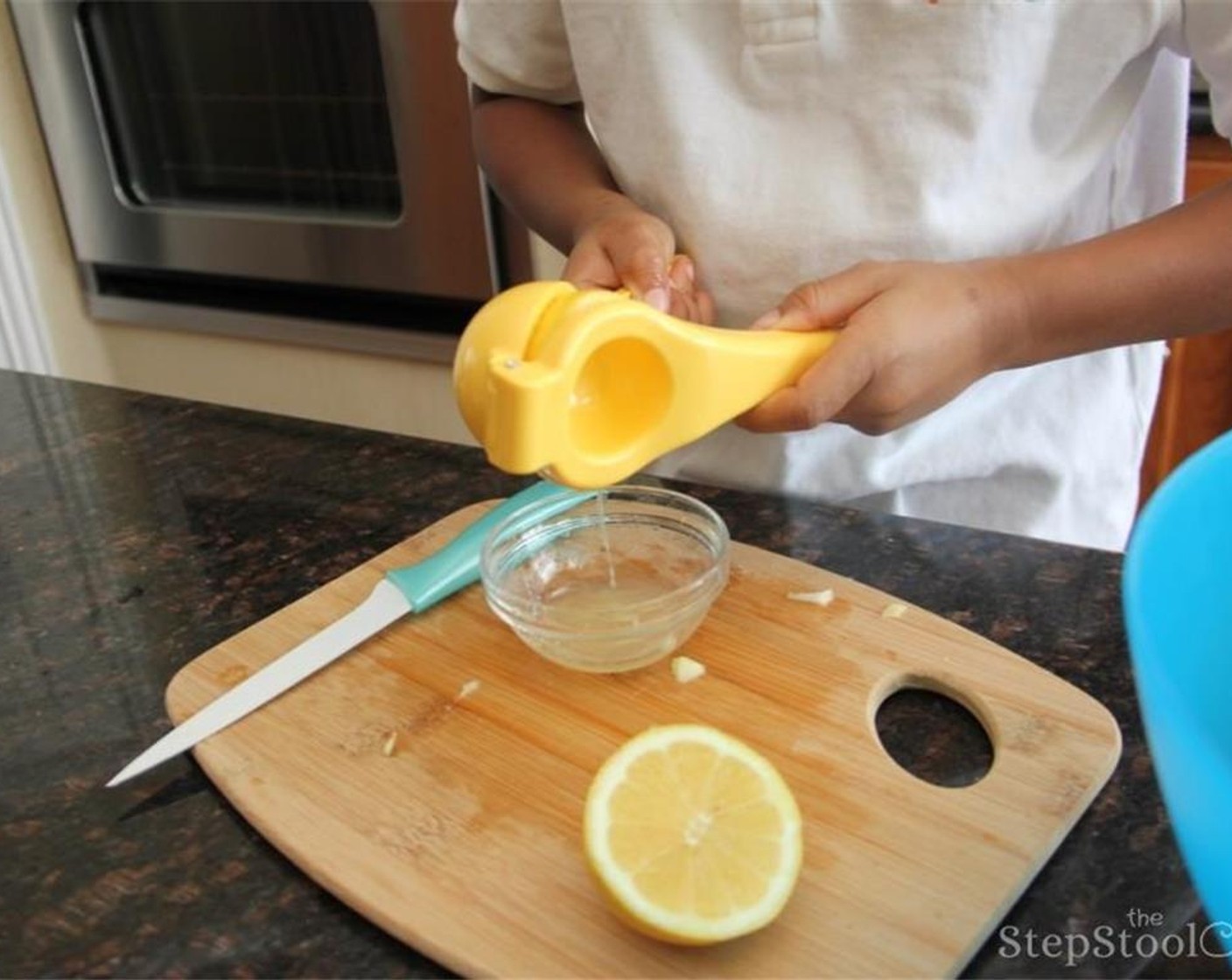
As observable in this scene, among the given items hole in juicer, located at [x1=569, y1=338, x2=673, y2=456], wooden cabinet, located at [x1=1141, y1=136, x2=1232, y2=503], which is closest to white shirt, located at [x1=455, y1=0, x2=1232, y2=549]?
hole in juicer, located at [x1=569, y1=338, x2=673, y2=456]

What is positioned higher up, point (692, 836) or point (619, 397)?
point (619, 397)

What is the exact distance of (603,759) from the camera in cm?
53

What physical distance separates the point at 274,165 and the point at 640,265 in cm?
99

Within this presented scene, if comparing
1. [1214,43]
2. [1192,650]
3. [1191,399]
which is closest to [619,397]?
[1192,650]

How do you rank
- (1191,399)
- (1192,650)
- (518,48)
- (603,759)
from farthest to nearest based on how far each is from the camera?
(1191,399) → (518,48) → (603,759) → (1192,650)

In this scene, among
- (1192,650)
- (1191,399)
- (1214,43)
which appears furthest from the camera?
(1191,399)

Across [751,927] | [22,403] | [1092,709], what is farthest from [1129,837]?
[22,403]

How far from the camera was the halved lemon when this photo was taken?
0.42 m

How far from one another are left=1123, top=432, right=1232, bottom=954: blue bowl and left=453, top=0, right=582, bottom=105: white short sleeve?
0.58 meters

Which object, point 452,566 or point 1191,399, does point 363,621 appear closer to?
point 452,566

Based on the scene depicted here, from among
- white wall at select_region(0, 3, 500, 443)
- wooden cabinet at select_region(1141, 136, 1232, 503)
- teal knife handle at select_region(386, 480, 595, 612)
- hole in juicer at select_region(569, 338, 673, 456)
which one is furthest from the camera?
white wall at select_region(0, 3, 500, 443)

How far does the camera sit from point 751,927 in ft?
1.37

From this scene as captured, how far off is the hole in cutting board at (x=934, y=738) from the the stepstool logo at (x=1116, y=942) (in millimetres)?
81

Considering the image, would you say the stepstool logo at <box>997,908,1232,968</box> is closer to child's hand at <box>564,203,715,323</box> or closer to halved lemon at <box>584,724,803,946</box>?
halved lemon at <box>584,724,803,946</box>
